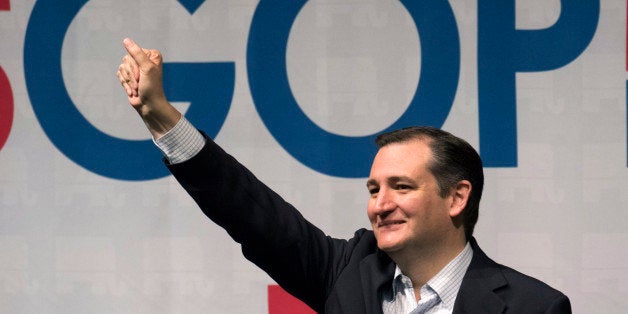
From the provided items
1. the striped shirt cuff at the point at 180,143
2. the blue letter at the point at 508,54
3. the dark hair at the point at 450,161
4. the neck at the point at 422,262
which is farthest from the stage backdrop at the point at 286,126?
the striped shirt cuff at the point at 180,143

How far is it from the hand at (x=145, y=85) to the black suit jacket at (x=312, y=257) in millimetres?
103

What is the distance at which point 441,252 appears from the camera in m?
1.90

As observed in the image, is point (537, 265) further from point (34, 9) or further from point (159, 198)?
point (34, 9)

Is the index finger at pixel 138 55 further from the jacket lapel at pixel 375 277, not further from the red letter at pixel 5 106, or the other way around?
the red letter at pixel 5 106

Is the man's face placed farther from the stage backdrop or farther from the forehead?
the stage backdrop

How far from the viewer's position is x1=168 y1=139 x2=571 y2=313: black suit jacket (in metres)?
1.76

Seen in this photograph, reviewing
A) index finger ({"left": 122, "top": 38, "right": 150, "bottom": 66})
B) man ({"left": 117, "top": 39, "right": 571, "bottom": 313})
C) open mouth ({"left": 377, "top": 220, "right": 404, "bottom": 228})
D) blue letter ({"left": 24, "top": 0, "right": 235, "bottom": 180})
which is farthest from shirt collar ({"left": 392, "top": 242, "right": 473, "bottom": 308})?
blue letter ({"left": 24, "top": 0, "right": 235, "bottom": 180})

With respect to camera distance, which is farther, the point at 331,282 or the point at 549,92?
the point at 549,92

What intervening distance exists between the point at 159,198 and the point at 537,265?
1.16m

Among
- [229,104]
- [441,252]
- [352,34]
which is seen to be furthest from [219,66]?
[441,252]

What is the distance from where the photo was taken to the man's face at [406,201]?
6.06 ft

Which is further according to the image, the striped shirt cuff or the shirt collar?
the shirt collar

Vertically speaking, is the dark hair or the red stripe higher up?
the dark hair

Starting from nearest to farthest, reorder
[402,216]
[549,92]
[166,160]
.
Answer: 1. [166,160]
2. [402,216]
3. [549,92]
